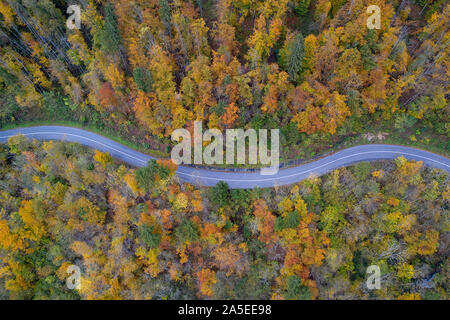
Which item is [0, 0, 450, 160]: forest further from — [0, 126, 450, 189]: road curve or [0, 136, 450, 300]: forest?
[0, 136, 450, 300]: forest

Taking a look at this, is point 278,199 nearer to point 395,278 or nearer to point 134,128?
point 395,278

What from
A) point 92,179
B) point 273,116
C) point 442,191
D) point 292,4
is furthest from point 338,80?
point 92,179

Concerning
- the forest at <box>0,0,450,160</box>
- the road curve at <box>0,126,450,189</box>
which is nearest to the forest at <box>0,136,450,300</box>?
the road curve at <box>0,126,450,189</box>

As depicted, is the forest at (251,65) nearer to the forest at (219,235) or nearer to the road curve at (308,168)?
the road curve at (308,168)

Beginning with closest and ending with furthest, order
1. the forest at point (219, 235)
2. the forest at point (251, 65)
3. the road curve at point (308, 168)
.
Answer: the forest at point (219, 235) → the forest at point (251, 65) → the road curve at point (308, 168)

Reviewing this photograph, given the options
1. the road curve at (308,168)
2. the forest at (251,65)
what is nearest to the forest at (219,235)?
the road curve at (308,168)
